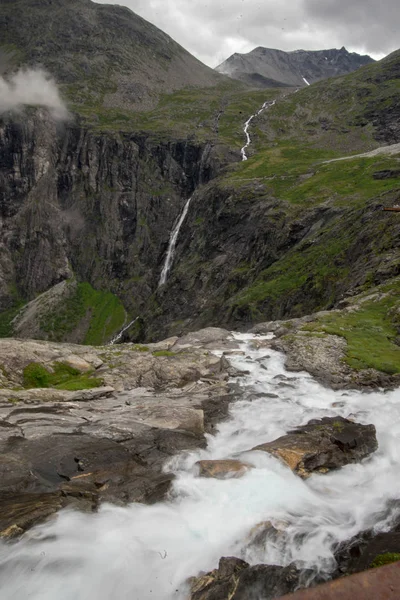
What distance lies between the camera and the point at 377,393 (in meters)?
22.5

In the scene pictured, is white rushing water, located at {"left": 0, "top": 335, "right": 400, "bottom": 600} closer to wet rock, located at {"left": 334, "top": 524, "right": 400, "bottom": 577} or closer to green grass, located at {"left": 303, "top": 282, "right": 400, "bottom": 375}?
wet rock, located at {"left": 334, "top": 524, "right": 400, "bottom": 577}

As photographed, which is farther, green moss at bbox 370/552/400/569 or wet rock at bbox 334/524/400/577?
wet rock at bbox 334/524/400/577

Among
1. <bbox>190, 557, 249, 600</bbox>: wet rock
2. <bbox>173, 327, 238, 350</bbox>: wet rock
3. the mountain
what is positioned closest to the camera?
<bbox>190, 557, 249, 600</bbox>: wet rock

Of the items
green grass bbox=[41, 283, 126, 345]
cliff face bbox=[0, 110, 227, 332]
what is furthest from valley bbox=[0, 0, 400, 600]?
cliff face bbox=[0, 110, 227, 332]

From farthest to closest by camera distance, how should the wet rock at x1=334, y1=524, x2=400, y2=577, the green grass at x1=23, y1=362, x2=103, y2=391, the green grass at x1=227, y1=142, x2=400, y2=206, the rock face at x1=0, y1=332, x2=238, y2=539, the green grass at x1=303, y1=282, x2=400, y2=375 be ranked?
the green grass at x1=227, y1=142, x2=400, y2=206
the green grass at x1=303, y1=282, x2=400, y2=375
the green grass at x1=23, y1=362, x2=103, y2=391
the rock face at x1=0, y1=332, x2=238, y2=539
the wet rock at x1=334, y1=524, x2=400, y2=577

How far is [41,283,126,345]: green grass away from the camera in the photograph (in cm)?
14700

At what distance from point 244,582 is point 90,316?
504ft

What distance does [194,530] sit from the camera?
11773mm

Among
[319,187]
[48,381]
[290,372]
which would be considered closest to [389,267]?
[290,372]

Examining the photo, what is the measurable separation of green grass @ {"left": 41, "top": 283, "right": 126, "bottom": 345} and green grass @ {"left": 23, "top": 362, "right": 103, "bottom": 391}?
386ft

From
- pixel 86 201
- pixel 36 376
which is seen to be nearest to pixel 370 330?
pixel 36 376

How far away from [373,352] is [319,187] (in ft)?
260

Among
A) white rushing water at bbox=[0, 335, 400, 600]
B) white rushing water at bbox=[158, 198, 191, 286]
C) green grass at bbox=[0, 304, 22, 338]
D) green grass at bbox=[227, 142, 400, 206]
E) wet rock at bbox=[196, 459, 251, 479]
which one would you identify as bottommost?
green grass at bbox=[0, 304, 22, 338]

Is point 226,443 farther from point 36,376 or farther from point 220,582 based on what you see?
point 36,376
